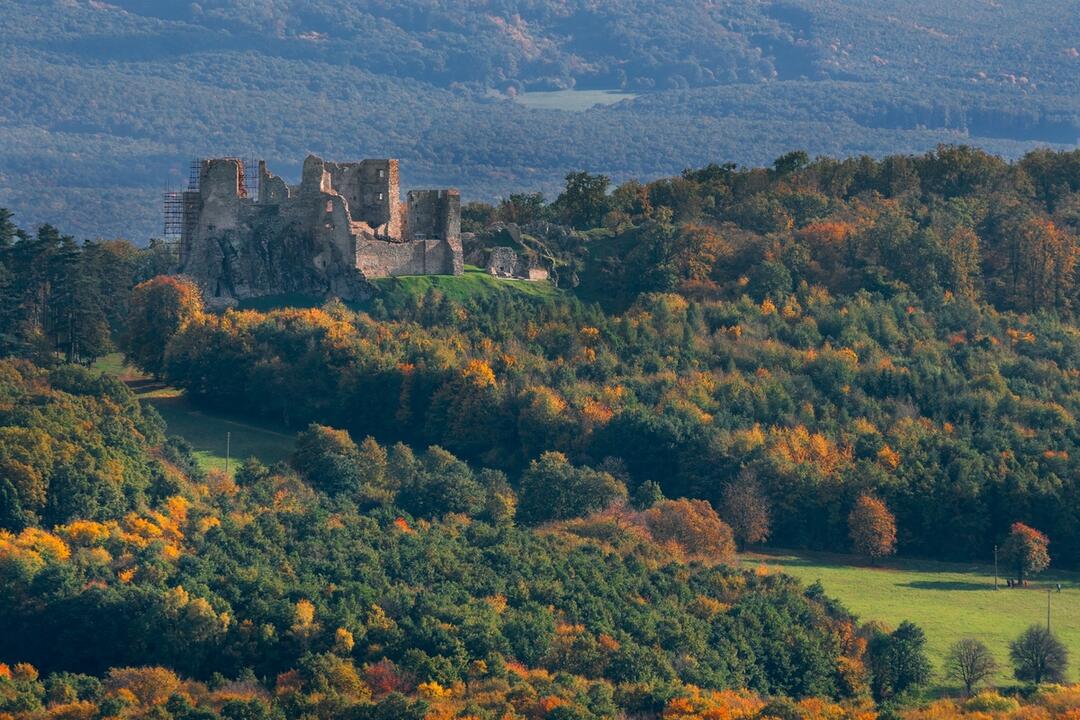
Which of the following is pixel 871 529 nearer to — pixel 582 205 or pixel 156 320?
pixel 156 320

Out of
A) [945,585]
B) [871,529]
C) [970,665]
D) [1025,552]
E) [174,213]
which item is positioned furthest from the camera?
[174,213]

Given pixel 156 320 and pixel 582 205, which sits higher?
pixel 582 205

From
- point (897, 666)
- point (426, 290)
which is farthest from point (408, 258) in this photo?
point (897, 666)

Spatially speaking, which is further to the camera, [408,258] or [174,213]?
[174,213]

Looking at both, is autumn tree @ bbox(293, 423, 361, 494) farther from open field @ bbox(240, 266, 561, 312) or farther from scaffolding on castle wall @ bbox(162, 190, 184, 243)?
scaffolding on castle wall @ bbox(162, 190, 184, 243)

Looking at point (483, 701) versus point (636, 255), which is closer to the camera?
point (483, 701)

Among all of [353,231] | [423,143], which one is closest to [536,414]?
[353,231]

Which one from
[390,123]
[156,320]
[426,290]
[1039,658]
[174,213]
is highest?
[390,123]

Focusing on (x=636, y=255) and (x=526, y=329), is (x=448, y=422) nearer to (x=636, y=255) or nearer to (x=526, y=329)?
(x=526, y=329)
